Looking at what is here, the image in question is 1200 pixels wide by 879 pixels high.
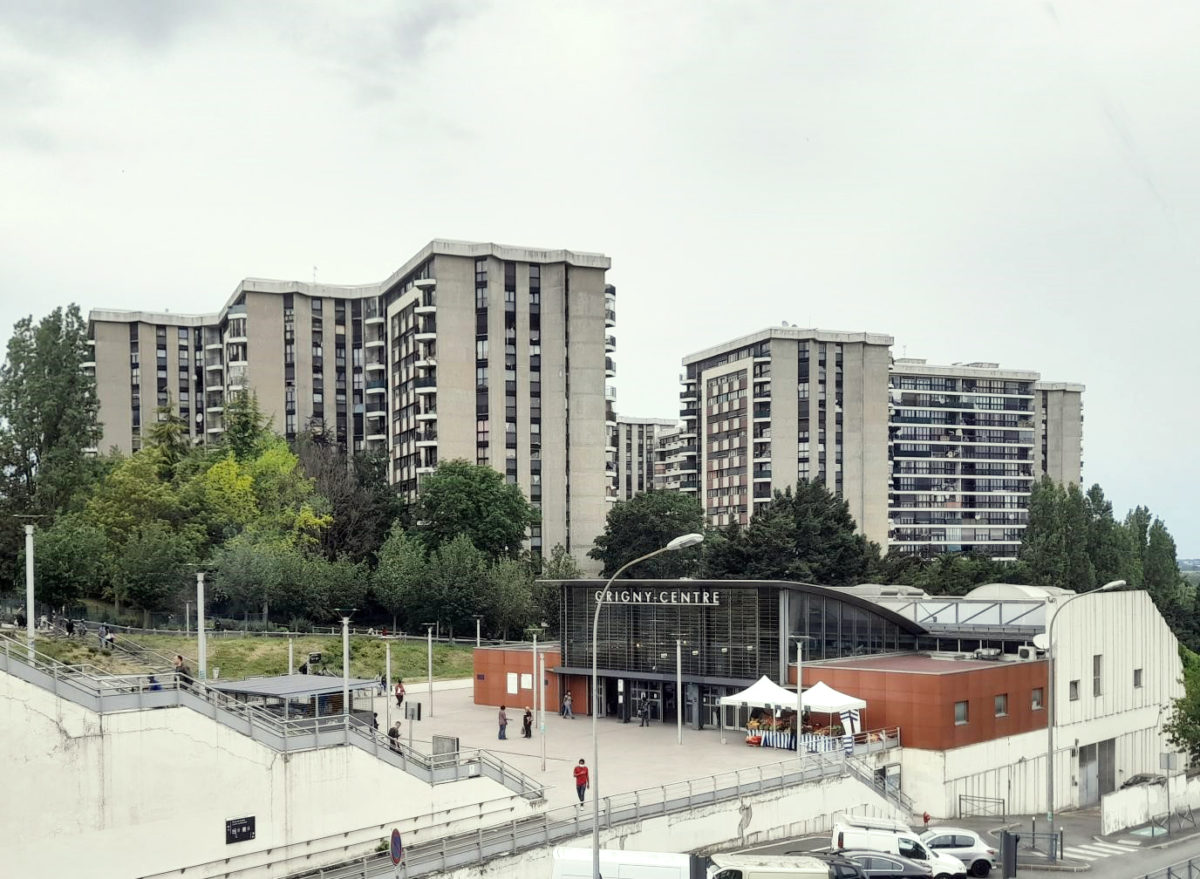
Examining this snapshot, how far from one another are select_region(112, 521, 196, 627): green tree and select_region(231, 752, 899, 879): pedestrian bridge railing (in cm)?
4541

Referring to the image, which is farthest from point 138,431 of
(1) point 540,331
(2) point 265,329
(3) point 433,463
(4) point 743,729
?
(4) point 743,729

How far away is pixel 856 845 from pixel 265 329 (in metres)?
99.0

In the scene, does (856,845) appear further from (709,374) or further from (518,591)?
(709,374)

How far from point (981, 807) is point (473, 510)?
181ft

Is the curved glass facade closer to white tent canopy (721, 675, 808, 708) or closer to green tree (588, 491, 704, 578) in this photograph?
white tent canopy (721, 675, 808, 708)

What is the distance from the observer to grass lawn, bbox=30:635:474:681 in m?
64.1

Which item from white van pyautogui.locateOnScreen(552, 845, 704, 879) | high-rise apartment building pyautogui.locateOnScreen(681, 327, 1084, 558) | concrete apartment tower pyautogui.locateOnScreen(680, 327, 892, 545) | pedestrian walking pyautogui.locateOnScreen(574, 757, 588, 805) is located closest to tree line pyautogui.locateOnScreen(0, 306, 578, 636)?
concrete apartment tower pyautogui.locateOnScreen(680, 327, 892, 545)

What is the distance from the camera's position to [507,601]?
258 ft

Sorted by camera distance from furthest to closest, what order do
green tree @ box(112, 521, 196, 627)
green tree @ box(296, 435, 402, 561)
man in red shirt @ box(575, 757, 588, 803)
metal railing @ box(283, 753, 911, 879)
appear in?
1. green tree @ box(296, 435, 402, 561)
2. green tree @ box(112, 521, 196, 627)
3. man in red shirt @ box(575, 757, 588, 803)
4. metal railing @ box(283, 753, 911, 879)

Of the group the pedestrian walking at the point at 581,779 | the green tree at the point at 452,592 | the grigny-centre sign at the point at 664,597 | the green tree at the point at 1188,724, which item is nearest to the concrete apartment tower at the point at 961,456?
the green tree at the point at 452,592

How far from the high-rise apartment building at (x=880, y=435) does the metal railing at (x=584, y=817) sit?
8677 cm

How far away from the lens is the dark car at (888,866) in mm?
30016

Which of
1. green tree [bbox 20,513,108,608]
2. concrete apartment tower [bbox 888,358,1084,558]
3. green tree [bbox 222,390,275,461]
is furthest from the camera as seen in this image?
concrete apartment tower [bbox 888,358,1084,558]

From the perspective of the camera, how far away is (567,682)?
5234 centimetres
